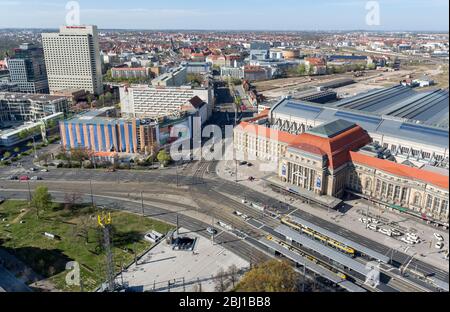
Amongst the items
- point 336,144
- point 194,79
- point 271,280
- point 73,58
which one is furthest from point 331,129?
point 73,58

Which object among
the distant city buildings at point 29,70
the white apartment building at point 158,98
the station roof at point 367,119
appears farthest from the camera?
the distant city buildings at point 29,70

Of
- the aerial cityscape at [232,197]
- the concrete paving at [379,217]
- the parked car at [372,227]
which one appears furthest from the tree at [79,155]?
the parked car at [372,227]

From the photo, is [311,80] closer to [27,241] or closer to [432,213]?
[432,213]

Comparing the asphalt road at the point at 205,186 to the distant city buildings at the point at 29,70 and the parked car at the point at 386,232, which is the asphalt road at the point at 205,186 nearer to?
the parked car at the point at 386,232

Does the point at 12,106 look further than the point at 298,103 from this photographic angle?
Yes

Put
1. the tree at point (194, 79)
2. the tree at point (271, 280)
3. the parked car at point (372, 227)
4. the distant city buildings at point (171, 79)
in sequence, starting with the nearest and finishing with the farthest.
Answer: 1. the tree at point (271, 280)
2. the parked car at point (372, 227)
3. the distant city buildings at point (171, 79)
4. the tree at point (194, 79)
